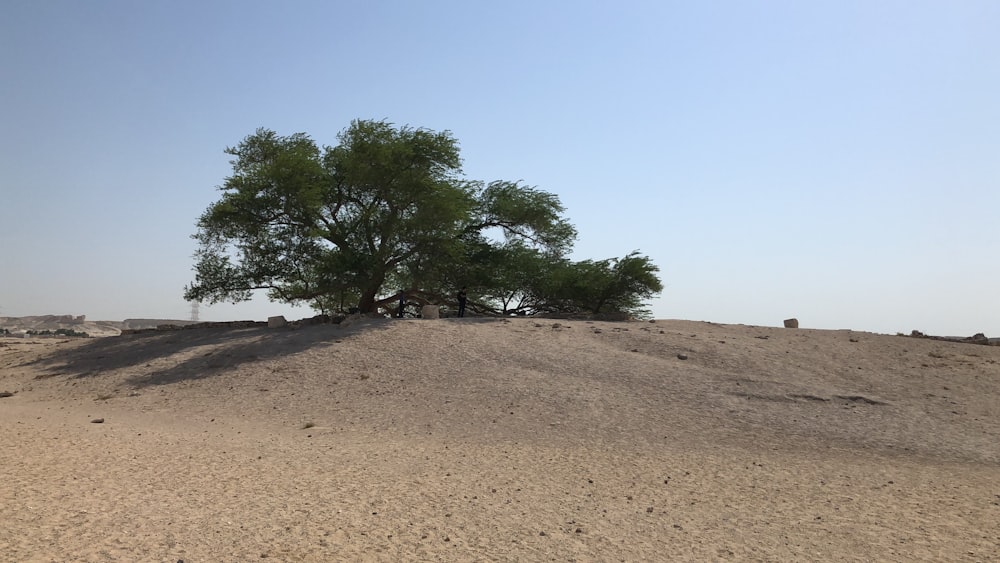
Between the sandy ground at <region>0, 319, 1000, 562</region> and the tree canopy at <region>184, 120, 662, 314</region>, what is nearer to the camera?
the sandy ground at <region>0, 319, 1000, 562</region>

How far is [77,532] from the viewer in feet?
18.5

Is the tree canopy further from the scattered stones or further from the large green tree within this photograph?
the scattered stones

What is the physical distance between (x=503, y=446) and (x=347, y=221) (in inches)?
641

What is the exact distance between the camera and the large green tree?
75.1 ft

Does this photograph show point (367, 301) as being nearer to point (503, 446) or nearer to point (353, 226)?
point (353, 226)

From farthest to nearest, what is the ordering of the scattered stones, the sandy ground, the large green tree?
1. the large green tree
2. the scattered stones
3. the sandy ground

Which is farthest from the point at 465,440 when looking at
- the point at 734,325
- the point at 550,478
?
the point at 734,325

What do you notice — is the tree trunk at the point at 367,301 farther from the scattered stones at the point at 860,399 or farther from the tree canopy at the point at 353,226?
the scattered stones at the point at 860,399

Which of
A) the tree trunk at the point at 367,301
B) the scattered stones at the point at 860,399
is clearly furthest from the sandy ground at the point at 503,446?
the tree trunk at the point at 367,301

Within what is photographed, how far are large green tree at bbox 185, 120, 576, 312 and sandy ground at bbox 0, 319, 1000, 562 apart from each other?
4.37m

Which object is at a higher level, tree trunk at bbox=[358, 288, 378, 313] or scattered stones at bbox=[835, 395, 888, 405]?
tree trunk at bbox=[358, 288, 378, 313]

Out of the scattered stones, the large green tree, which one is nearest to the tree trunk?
the large green tree

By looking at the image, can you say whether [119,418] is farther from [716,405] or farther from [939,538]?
[939,538]

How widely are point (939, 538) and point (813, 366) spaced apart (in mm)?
9749
